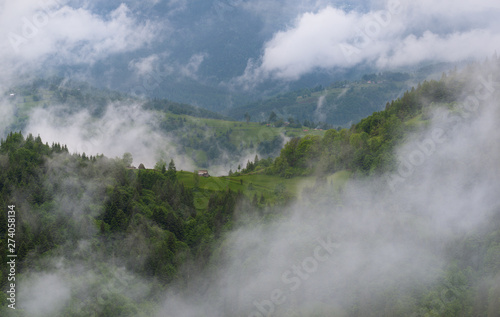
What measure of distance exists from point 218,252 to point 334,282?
2953 cm

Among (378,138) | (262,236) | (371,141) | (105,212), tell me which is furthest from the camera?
(371,141)

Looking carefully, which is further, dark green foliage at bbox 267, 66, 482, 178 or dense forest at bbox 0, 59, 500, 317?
dark green foliage at bbox 267, 66, 482, 178

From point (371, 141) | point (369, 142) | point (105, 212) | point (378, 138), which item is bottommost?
point (105, 212)

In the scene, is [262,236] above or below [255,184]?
below

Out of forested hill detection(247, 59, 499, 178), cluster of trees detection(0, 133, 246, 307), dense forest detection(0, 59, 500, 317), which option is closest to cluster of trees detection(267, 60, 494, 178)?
forested hill detection(247, 59, 499, 178)

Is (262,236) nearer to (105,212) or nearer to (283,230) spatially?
(283,230)

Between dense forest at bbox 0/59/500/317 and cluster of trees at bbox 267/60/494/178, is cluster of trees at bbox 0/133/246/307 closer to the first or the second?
dense forest at bbox 0/59/500/317

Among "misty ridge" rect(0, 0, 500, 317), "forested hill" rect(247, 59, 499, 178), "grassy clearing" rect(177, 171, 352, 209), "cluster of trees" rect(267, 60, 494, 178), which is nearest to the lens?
"misty ridge" rect(0, 0, 500, 317)

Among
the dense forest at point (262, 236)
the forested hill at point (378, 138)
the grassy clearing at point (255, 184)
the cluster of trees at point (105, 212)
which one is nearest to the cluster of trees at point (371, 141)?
the forested hill at point (378, 138)

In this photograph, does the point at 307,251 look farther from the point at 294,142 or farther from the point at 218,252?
the point at 294,142

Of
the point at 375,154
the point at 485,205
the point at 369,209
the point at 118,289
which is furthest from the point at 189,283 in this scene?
the point at 485,205

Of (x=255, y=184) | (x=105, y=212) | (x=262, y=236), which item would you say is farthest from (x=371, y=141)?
(x=105, y=212)

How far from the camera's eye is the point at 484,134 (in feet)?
465

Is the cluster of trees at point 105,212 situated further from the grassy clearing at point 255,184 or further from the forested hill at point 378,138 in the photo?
the forested hill at point 378,138
